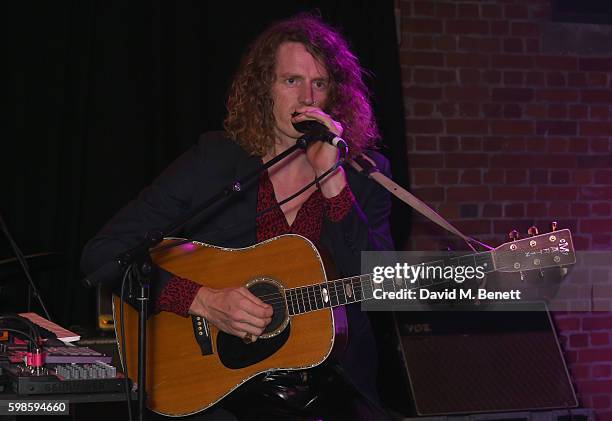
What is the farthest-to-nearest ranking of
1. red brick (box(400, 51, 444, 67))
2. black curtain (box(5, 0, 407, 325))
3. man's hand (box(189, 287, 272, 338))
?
red brick (box(400, 51, 444, 67))
black curtain (box(5, 0, 407, 325))
man's hand (box(189, 287, 272, 338))

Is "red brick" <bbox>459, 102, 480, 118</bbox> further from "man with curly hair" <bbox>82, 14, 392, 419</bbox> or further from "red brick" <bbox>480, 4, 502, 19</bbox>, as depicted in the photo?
"man with curly hair" <bbox>82, 14, 392, 419</bbox>

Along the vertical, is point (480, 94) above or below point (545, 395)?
above

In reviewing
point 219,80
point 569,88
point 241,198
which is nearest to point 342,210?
point 241,198

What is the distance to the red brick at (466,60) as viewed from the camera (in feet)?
15.6

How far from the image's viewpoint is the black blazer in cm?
294

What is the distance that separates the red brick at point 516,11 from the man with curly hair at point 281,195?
1774 millimetres

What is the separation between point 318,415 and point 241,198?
0.81 metres

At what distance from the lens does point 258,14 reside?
4324 mm

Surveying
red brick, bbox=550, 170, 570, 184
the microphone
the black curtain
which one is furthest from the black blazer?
red brick, bbox=550, 170, 570, 184

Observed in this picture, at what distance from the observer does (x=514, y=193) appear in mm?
4832

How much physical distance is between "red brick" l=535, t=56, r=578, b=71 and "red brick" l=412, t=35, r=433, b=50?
622 millimetres

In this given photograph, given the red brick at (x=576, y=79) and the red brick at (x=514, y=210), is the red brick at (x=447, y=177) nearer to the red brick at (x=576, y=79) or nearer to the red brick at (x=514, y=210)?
the red brick at (x=514, y=210)

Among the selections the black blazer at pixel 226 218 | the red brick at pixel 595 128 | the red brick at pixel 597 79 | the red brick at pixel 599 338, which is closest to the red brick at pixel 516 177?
the red brick at pixel 595 128

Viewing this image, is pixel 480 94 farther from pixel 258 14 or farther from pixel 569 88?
pixel 258 14
